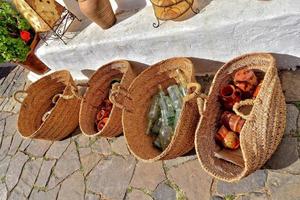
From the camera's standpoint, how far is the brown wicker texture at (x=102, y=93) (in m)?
4.49

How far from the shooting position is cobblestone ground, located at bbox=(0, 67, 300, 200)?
3582 millimetres

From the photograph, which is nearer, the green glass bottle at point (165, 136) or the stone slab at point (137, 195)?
the stone slab at point (137, 195)

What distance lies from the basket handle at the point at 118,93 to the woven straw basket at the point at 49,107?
57cm

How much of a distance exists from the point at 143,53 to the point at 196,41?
2.30ft

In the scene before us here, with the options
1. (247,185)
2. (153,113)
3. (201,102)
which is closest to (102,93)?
(153,113)

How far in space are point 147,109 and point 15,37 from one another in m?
2.12

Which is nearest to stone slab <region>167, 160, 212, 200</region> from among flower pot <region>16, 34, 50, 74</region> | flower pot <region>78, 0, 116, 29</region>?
flower pot <region>78, 0, 116, 29</region>

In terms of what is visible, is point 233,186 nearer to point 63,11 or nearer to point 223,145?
point 223,145

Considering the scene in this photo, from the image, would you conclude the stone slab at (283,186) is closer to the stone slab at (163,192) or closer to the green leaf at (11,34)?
the stone slab at (163,192)

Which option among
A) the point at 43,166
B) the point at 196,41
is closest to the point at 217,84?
the point at 196,41

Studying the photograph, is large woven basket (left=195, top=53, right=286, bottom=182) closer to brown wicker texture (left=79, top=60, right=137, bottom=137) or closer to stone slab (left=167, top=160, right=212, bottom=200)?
stone slab (left=167, top=160, right=212, bottom=200)

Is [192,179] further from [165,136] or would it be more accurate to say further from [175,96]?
[175,96]

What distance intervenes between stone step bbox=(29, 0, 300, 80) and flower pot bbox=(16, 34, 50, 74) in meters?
0.44

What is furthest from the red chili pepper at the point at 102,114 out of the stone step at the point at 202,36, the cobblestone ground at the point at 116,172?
the stone step at the point at 202,36
